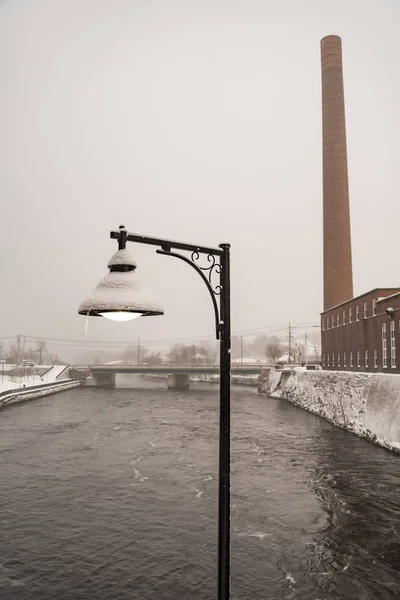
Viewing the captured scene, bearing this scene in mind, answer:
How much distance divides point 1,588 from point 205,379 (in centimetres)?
11811

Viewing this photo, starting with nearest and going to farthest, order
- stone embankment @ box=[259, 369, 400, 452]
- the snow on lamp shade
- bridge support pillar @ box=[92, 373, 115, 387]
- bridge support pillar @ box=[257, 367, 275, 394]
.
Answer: the snow on lamp shade
stone embankment @ box=[259, 369, 400, 452]
bridge support pillar @ box=[257, 367, 275, 394]
bridge support pillar @ box=[92, 373, 115, 387]

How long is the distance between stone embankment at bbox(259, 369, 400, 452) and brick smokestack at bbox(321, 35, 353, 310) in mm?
13184

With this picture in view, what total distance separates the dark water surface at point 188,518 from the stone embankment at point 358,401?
144cm

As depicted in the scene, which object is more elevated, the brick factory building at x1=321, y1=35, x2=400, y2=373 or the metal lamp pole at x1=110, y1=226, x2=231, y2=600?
the brick factory building at x1=321, y1=35, x2=400, y2=373

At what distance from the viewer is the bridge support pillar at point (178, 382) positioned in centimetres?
10268

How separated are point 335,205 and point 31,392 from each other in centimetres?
4988

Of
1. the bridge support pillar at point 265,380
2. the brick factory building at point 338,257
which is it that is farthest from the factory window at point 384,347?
the bridge support pillar at point 265,380

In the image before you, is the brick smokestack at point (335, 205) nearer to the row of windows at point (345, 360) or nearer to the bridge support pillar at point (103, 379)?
the row of windows at point (345, 360)

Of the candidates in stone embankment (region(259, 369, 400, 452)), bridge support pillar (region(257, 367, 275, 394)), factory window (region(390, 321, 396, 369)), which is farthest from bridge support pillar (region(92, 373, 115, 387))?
A: factory window (region(390, 321, 396, 369))

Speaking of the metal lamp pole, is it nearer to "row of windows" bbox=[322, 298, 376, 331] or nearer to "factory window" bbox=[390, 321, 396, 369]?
"factory window" bbox=[390, 321, 396, 369]

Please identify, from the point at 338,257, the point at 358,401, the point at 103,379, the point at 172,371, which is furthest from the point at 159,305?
the point at 103,379

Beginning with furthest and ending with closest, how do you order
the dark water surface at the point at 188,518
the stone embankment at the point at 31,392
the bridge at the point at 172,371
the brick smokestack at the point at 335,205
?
the bridge at the point at 172,371
the brick smokestack at the point at 335,205
the stone embankment at the point at 31,392
the dark water surface at the point at 188,518

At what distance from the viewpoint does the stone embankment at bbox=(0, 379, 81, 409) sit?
59.9m

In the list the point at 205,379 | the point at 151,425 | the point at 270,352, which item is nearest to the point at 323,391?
the point at 151,425
